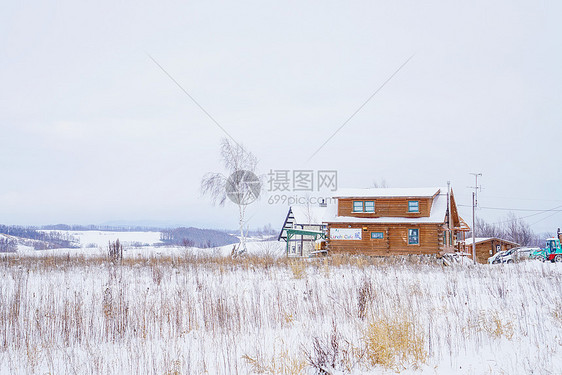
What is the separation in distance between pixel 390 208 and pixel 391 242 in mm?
2656

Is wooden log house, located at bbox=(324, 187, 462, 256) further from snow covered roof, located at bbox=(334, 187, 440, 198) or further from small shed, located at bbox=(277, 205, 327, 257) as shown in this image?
small shed, located at bbox=(277, 205, 327, 257)

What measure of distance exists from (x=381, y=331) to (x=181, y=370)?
8.79ft

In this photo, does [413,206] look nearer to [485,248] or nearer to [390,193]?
[390,193]

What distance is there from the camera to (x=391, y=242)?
102 ft

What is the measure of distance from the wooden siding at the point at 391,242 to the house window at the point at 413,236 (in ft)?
0.66

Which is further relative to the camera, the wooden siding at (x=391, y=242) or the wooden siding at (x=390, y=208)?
the wooden siding at (x=390, y=208)

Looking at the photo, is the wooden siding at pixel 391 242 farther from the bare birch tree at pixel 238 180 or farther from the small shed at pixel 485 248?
the small shed at pixel 485 248

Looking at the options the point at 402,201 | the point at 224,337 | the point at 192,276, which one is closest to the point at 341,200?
the point at 402,201

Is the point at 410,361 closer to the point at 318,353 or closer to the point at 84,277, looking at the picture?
the point at 318,353

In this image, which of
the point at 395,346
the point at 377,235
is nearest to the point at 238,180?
the point at 377,235

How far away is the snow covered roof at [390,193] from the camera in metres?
30.5

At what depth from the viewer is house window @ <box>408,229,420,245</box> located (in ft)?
100

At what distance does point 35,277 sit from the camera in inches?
500

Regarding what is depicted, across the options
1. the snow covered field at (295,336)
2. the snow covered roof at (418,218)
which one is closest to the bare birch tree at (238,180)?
the snow covered roof at (418,218)
